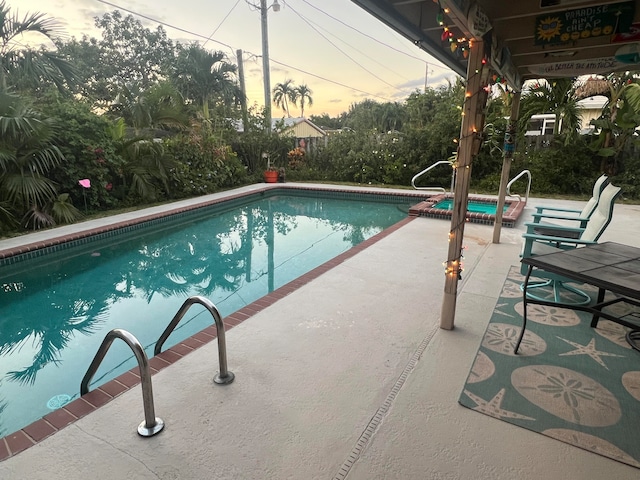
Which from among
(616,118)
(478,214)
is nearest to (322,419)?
(478,214)

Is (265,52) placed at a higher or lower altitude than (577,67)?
higher

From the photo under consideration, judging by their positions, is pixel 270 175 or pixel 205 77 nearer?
pixel 270 175

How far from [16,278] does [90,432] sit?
4304 millimetres

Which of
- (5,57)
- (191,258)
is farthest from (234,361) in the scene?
(5,57)

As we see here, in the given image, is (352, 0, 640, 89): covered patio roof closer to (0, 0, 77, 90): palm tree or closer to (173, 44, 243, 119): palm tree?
(0, 0, 77, 90): palm tree

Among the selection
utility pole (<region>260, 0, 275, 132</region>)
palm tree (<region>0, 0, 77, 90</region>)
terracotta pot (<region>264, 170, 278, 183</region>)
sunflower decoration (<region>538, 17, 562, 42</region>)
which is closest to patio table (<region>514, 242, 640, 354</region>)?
sunflower decoration (<region>538, 17, 562, 42</region>)

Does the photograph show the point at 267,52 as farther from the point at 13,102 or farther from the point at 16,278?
the point at 16,278

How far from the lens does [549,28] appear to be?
10.0ft

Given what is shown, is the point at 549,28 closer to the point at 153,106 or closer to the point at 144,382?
the point at 144,382

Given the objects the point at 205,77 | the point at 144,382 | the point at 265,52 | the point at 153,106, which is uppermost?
the point at 265,52

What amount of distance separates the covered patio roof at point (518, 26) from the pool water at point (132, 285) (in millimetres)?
3252

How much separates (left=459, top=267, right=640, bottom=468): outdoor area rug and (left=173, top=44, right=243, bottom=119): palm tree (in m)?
17.1

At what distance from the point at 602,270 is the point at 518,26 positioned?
7.29 ft

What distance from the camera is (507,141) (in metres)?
4.78
